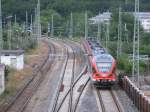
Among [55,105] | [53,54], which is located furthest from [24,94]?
[53,54]

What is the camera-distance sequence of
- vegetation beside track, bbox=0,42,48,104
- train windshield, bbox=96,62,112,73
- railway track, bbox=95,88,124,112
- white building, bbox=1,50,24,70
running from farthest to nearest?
white building, bbox=1,50,24,70 < train windshield, bbox=96,62,112,73 < vegetation beside track, bbox=0,42,48,104 < railway track, bbox=95,88,124,112

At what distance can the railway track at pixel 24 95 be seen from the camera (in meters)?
35.1

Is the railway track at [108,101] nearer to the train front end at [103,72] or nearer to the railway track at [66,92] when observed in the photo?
the train front end at [103,72]

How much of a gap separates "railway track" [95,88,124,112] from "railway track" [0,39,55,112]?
4.85 metres

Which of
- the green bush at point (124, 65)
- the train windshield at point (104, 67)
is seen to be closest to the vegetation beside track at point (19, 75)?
the train windshield at point (104, 67)

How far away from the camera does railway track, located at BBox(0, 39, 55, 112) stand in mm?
35062

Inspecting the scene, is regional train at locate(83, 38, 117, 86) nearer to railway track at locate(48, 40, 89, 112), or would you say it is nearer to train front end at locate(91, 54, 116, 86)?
train front end at locate(91, 54, 116, 86)

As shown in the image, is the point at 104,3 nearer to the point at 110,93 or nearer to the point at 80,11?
the point at 80,11

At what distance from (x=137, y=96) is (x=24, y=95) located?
8.93m

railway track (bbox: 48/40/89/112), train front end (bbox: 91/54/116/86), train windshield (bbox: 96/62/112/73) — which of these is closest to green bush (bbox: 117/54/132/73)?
railway track (bbox: 48/40/89/112)

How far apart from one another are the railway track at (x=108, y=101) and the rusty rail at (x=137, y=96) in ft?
3.61

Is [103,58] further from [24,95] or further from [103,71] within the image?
[24,95]

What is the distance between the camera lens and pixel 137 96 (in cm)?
3628

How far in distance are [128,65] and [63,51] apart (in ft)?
74.2
